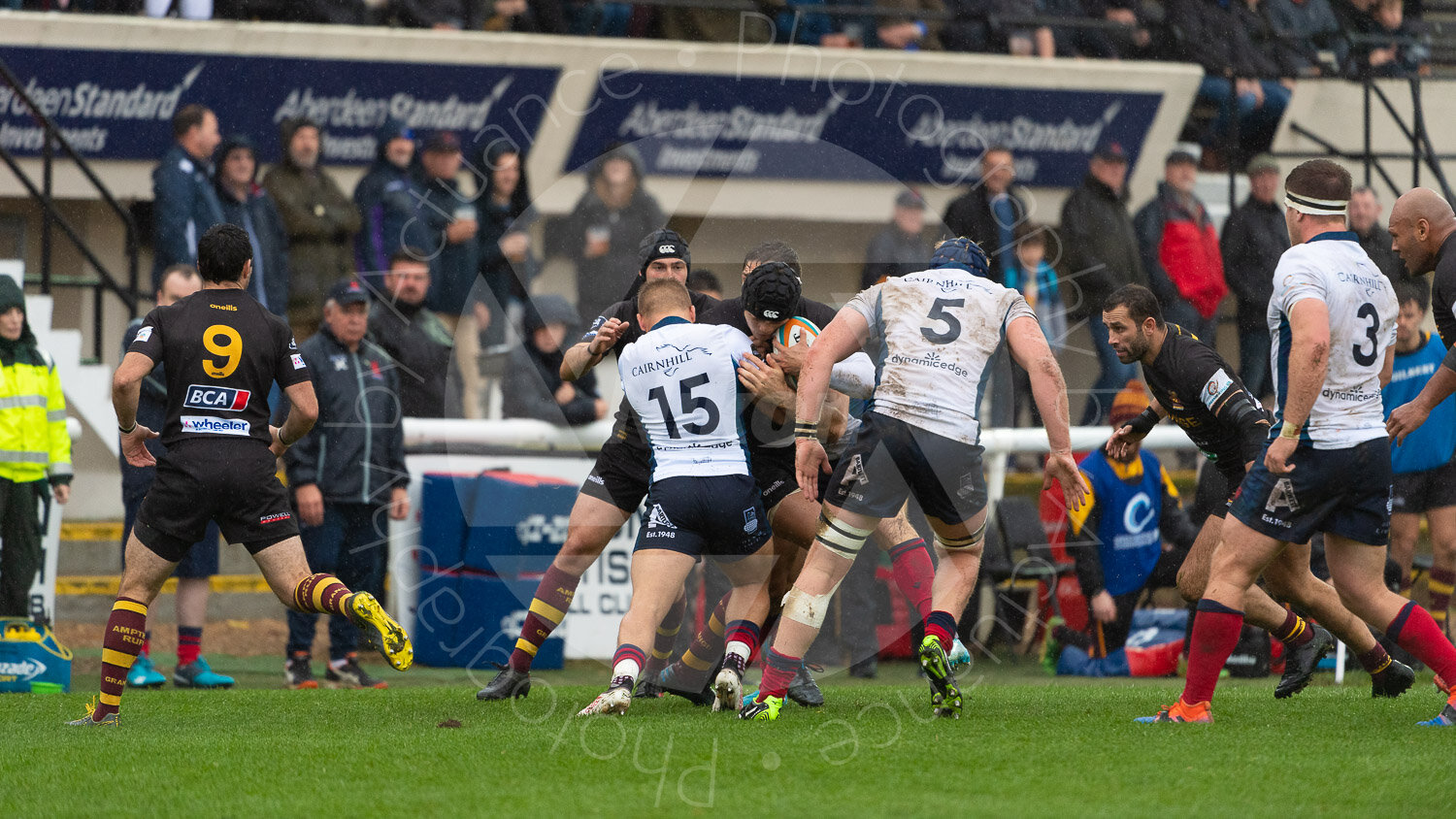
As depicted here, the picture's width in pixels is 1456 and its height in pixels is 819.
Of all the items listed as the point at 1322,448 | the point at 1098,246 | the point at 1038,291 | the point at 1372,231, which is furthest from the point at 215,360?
the point at 1372,231

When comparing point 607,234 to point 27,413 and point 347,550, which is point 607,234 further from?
point 27,413

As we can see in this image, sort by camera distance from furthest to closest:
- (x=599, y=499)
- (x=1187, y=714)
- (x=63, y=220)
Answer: (x=63, y=220), (x=599, y=499), (x=1187, y=714)

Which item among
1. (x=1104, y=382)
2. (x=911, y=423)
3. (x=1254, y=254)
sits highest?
(x=1254, y=254)

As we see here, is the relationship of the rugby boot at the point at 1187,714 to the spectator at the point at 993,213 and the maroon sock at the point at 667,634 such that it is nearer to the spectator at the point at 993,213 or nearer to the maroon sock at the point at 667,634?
the maroon sock at the point at 667,634

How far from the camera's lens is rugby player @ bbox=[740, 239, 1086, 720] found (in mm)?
7055

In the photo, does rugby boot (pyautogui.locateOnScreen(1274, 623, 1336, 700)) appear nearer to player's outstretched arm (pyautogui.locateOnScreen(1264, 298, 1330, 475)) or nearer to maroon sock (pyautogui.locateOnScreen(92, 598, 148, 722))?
player's outstretched arm (pyautogui.locateOnScreen(1264, 298, 1330, 475))

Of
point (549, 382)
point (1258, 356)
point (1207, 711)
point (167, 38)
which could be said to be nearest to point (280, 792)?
point (1207, 711)

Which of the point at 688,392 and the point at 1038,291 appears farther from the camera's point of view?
the point at 1038,291

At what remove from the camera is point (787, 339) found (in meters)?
7.61

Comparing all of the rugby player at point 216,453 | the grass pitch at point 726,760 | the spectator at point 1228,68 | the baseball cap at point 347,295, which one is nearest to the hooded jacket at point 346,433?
the baseball cap at point 347,295

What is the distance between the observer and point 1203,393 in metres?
7.97

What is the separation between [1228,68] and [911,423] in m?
11.4

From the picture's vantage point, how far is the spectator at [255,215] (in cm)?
1200

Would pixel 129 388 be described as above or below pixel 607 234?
below
